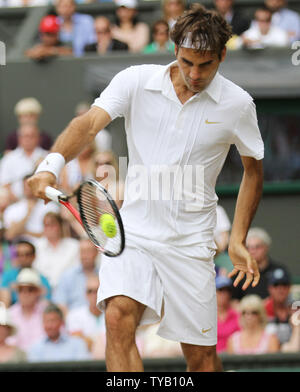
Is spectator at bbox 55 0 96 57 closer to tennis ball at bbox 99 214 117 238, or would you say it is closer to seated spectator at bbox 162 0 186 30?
seated spectator at bbox 162 0 186 30

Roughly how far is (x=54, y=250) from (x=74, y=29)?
308cm

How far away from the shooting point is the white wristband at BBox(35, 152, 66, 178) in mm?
4516

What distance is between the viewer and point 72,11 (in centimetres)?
1032

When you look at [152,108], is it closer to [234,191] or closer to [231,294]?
[231,294]

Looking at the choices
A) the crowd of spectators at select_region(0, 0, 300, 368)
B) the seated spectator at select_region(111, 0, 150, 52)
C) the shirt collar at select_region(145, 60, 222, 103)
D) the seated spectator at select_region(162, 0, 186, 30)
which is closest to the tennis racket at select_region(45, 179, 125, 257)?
the shirt collar at select_region(145, 60, 222, 103)

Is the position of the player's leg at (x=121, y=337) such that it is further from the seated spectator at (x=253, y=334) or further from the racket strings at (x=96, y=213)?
the seated spectator at (x=253, y=334)

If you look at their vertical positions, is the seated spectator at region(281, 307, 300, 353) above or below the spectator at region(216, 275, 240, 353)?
below

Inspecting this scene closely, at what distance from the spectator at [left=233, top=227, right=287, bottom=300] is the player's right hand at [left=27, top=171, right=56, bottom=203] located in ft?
11.6

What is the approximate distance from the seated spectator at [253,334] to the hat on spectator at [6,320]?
1.73 m

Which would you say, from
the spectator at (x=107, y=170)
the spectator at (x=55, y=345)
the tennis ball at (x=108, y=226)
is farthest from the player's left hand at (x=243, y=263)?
the spectator at (x=107, y=170)

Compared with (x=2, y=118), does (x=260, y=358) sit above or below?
below

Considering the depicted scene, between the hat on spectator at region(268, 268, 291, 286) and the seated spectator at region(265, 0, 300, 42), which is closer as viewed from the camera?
the hat on spectator at region(268, 268, 291, 286)

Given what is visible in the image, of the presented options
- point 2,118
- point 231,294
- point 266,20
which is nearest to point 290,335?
point 231,294

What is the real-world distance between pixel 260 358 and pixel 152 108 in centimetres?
254
